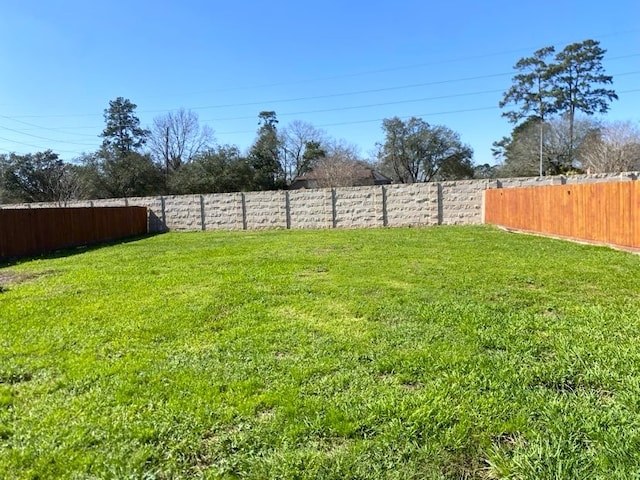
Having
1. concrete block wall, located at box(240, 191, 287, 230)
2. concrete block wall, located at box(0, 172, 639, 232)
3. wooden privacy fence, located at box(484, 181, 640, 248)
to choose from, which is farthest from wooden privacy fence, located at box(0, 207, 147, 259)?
wooden privacy fence, located at box(484, 181, 640, 248)

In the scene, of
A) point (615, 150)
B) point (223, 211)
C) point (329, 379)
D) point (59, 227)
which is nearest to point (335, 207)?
point (223, 211)

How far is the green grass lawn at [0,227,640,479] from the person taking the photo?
1.88 metres

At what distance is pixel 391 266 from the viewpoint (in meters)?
6.54

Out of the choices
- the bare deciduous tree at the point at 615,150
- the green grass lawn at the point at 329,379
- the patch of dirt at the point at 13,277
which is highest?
the bare deciduous tree at the point at 615,150

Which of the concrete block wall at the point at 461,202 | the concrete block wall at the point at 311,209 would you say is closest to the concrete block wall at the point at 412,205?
the concrete block wall at the point at 461,202

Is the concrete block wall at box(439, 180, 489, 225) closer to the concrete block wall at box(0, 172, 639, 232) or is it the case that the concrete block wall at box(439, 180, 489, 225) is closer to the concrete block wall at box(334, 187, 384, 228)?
the concrete block wall at box(0, 172, 639, 232)

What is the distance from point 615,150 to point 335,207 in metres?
22.4

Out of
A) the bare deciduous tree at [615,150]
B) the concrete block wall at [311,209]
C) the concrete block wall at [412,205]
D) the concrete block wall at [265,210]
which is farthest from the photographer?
the bare deciduous tree at [615,150]

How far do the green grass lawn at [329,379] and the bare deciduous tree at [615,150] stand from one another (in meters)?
26.9

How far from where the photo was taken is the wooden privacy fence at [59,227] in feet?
33.8

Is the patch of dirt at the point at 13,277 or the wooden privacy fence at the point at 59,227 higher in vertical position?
the wooden privacy fence at the point at 59,227

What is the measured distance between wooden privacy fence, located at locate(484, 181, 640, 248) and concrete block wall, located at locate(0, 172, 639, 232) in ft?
5.48

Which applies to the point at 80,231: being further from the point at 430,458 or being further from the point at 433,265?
the point at 430,458

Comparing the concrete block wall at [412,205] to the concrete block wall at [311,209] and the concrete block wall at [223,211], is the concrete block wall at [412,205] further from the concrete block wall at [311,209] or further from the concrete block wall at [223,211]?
the concrete block wall at [223,211]
